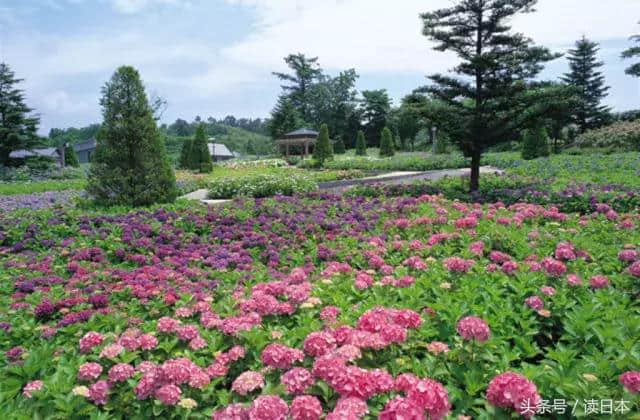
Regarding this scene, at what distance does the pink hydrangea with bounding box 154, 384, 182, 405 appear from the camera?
160 cm

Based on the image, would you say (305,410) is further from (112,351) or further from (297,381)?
(112,351)

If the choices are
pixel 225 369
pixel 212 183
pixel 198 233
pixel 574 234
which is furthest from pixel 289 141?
pixel 225 369

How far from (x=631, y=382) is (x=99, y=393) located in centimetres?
197

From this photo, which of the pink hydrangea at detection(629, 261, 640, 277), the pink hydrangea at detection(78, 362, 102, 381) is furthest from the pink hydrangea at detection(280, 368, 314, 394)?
the pink hydrangea at detection(629, 261, 640, 277)

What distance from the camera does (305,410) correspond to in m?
1.40

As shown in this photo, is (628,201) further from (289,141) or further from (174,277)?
(289,141)

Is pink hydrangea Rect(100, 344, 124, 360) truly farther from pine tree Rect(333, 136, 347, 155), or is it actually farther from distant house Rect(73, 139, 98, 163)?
distant house Rect(73, 139, 98, 163)

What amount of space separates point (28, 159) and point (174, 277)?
23.9m

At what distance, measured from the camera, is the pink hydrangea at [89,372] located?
1.79 meters

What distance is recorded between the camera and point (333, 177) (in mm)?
17031

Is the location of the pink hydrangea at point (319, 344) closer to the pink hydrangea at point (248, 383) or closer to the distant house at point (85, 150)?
the pink hydrangea at point (248, 383)

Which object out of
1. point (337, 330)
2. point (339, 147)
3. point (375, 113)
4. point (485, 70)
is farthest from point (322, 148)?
point (337, 330)

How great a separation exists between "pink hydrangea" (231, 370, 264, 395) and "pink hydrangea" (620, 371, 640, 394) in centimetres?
131

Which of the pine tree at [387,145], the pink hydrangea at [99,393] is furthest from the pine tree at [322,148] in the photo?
the pink hydrangea at [99,393]
